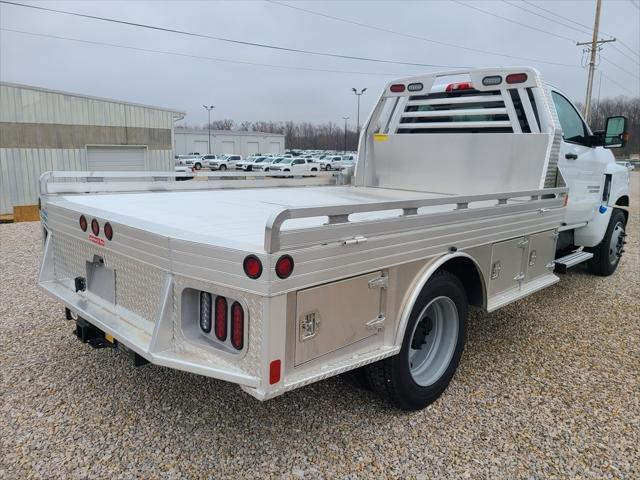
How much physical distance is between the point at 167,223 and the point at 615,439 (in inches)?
118

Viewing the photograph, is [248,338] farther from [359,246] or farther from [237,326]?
[359,246]

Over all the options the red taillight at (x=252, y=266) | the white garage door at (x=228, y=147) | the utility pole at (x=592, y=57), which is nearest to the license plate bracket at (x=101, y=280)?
the red taillight at (x=252, y=266)

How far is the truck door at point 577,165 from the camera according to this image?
5090mm

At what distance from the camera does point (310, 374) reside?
2.43 metres

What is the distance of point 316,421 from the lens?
3170 millimetres

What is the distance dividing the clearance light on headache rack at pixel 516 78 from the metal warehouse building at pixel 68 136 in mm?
16084

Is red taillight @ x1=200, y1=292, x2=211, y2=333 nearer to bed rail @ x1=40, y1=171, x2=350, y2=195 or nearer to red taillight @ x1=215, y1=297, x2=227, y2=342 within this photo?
red taillight @ x1=215, y1=297, x2=227, y2=342

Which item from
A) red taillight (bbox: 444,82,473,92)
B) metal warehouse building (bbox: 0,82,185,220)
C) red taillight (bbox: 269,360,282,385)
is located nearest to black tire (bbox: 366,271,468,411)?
red taillight (bbox: 269,360,282,385)

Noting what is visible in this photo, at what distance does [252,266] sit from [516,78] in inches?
147

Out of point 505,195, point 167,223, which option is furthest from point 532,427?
point 167,223

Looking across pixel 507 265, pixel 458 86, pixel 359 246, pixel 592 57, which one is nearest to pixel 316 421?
pixel 359 246

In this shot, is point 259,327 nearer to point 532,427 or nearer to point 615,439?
point 532,427

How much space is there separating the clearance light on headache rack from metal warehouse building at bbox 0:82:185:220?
16.1 m

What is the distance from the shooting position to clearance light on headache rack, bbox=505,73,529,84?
15.5 feet
